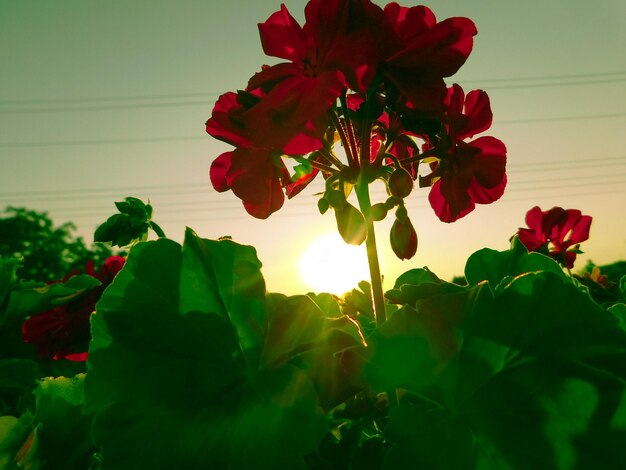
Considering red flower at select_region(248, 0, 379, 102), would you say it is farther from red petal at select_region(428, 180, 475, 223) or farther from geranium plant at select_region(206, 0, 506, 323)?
red petal at select_region(428, 180, 475, 223)

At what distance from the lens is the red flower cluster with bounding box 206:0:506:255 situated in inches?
21.9

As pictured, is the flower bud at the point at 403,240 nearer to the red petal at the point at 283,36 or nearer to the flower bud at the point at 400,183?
the flower bud at the point at 400,183

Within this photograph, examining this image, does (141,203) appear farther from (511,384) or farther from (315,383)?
(511,384)

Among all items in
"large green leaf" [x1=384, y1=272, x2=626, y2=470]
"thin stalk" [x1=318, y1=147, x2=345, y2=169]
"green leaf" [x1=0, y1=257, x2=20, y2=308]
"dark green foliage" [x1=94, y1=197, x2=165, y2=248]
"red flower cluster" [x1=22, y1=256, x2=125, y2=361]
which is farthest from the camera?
"green leaf" [x1=0, y1=257, x2=20, y2=308]

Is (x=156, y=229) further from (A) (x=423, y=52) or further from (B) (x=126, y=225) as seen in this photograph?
(A) (x=423, y=52)

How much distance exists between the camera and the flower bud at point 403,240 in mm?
669

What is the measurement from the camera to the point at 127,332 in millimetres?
500

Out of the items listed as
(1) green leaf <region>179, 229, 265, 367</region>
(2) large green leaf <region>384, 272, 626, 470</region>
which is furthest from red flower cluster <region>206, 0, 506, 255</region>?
(2) large green leaf <region>384, 272, 626, 470</region>

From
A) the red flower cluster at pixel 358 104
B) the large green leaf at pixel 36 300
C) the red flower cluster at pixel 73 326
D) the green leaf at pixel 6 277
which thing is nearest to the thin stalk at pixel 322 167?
the red flower cluster at pixel 358 104

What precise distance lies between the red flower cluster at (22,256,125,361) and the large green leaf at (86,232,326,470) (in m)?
0.62

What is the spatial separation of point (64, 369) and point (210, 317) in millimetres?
1147

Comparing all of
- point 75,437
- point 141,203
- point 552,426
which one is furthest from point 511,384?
point 141,203

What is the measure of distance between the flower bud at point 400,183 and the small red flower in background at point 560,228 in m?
0.79

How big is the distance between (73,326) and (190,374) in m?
0.73
